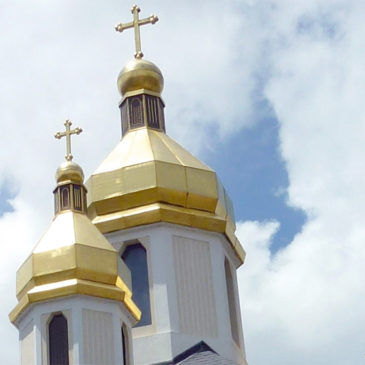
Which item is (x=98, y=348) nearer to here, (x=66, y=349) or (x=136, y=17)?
(x=66, y=349)

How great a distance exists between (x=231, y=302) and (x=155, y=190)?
2459 mm

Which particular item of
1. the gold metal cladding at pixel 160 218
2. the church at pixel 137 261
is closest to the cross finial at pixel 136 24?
the church at pixel 137 261

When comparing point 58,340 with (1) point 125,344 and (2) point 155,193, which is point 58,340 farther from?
(2) point 155,193

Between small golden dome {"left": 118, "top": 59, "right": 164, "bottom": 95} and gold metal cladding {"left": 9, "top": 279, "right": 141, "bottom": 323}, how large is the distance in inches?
257

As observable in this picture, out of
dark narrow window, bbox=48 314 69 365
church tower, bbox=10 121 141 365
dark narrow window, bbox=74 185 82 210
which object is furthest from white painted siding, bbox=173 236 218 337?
dark narrow window, bbox=48 314 69 365

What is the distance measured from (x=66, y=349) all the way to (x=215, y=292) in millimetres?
3905

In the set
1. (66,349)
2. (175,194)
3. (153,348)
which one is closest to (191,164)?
(175,194)

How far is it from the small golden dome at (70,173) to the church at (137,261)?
0.07ft

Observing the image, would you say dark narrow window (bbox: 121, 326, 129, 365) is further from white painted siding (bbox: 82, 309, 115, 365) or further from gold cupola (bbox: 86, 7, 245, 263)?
gold cupola (bbox: 86, 7, 245, 263)

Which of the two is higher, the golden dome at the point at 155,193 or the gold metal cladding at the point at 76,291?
the golden dome at the point at 155,193

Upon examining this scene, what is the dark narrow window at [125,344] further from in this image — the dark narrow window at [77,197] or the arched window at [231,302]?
the arched window at [231,302]

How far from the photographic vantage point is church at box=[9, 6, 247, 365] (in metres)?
18.9

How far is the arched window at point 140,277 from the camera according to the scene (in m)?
21.3

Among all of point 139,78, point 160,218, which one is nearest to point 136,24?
point 139,78
